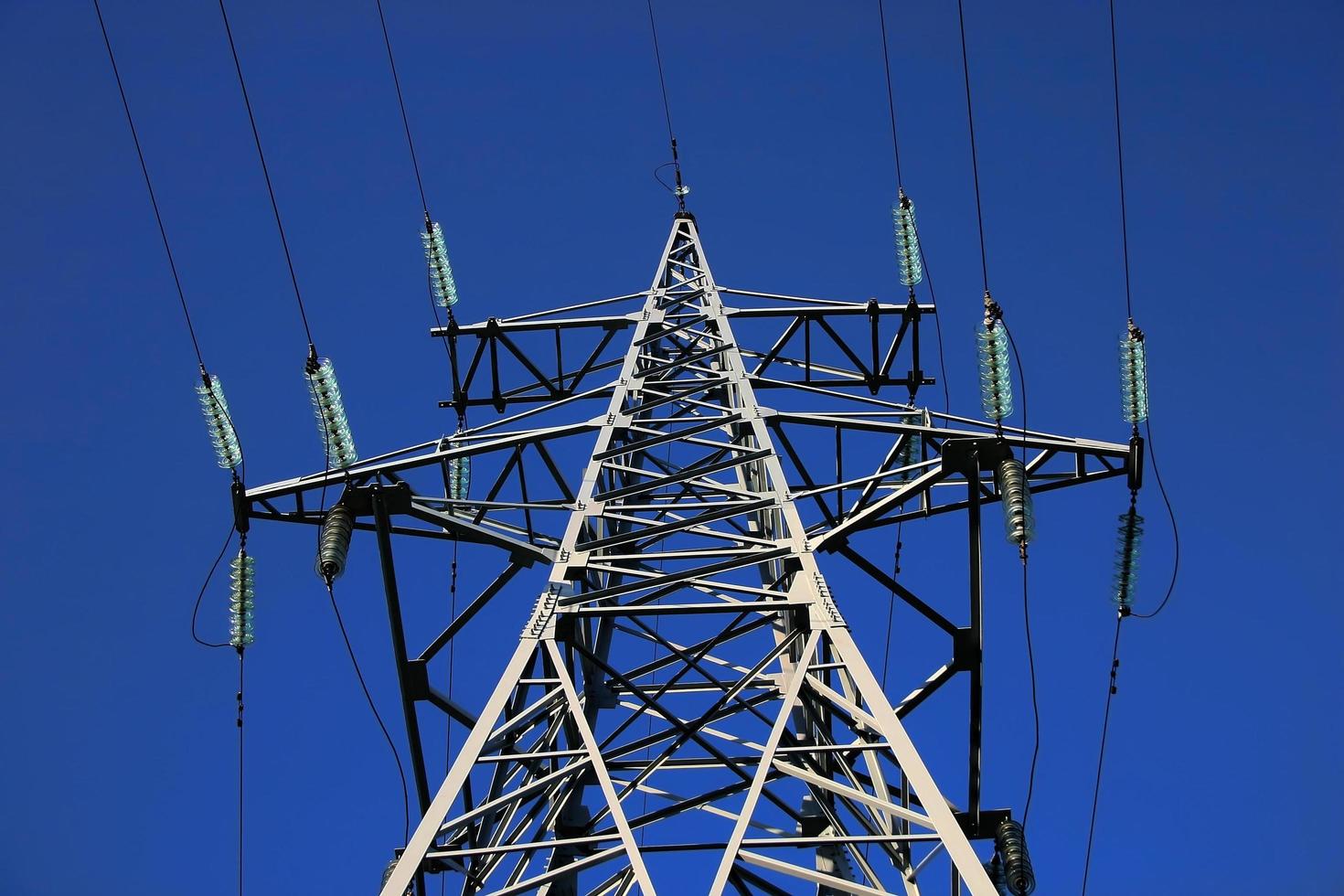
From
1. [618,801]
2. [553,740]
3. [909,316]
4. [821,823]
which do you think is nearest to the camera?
[618,801]

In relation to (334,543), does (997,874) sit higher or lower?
lower

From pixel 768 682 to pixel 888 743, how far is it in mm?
4335

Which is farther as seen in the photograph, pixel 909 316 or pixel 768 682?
pixel 909 316

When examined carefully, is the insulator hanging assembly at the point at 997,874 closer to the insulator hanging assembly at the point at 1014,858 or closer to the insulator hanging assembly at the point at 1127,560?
the insulator hanging assembly at the point at 1014,858

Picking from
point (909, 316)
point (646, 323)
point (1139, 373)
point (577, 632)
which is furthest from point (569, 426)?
point (909, 316)

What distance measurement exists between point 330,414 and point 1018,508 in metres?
6.48

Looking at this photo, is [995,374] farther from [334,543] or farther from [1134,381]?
[334,543]

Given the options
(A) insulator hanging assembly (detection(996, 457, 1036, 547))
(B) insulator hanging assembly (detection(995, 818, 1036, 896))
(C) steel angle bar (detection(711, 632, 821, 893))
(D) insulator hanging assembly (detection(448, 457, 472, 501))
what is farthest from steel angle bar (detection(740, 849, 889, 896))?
(D) insulator hanging assembly (detection(448, 457, 472, 501))

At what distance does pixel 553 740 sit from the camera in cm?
1139

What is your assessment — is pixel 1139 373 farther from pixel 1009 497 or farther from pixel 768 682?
pixel 768 682

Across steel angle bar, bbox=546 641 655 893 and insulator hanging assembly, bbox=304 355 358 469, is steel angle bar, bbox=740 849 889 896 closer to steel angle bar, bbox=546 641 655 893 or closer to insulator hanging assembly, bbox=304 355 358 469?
steel angle bar, bbox=546 641 655 893

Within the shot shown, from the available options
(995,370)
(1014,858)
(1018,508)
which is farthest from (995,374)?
(1014,858)

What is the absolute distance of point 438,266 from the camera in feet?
65.3

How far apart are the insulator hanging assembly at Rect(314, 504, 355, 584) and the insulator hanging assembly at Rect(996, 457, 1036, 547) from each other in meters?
5.77
